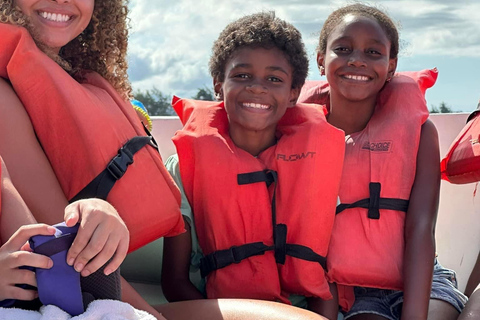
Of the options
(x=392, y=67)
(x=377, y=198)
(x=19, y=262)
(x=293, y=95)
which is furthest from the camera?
(x=392, y=67)

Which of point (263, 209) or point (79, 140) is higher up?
point (79, 140)

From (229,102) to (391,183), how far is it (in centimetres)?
74

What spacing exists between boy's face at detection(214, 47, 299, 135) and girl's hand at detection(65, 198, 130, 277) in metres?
1.18

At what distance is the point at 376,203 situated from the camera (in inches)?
105

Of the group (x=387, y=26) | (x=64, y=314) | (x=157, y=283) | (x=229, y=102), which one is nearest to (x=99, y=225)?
(x=64, y=314)

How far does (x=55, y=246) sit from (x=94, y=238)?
84 millimetres

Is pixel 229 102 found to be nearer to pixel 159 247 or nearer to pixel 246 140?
pixel 246 140

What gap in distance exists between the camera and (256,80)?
2613 millimetres

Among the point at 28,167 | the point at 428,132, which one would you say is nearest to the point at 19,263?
the point at 28,167

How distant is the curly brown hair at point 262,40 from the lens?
2650 millimetres

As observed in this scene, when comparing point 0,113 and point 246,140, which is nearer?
point 0,113

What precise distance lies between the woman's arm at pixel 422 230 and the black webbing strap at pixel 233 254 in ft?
1.82

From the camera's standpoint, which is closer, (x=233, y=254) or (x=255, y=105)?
(x=233, y=254)

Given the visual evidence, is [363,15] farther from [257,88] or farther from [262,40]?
[257,88]
